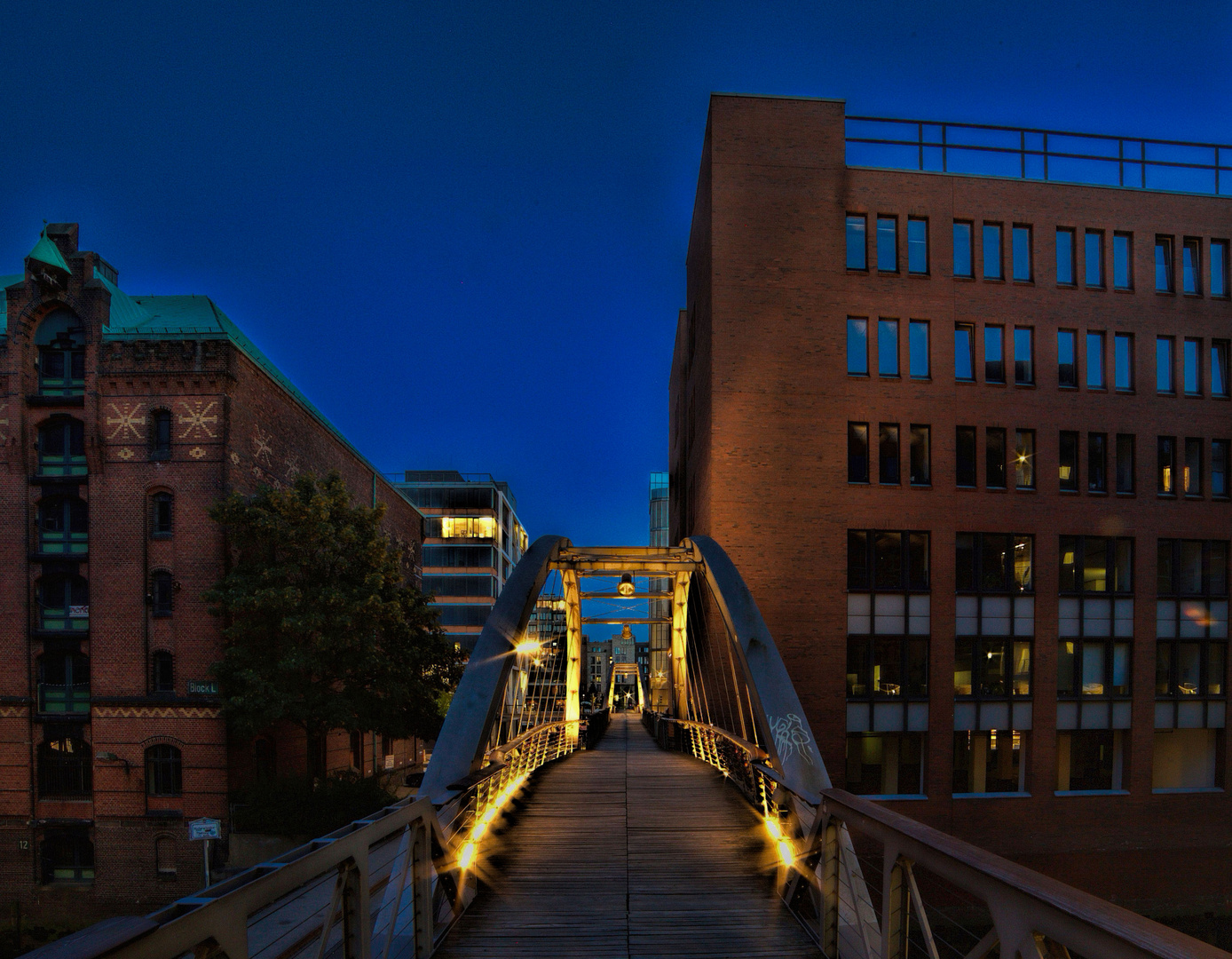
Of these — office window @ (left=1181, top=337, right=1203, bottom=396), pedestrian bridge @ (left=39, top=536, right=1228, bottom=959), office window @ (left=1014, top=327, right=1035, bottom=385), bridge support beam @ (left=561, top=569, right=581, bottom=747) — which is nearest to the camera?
pedestrian bridge @ (left=39, top=536, right=1228, bottom=959)

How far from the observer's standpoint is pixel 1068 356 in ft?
77.3

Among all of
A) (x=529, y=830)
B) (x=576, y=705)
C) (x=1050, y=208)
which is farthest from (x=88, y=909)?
(x=1050, y=208)

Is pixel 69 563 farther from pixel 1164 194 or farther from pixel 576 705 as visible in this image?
pixel 1164 194

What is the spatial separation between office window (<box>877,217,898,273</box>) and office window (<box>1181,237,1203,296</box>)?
9.16 m

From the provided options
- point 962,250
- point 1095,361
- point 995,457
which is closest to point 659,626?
point 995,457

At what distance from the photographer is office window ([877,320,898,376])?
22875 mm

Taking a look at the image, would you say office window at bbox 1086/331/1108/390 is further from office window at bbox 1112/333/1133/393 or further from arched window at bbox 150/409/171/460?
arched window at bbox 150/409/171/460

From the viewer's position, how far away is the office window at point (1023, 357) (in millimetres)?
23297

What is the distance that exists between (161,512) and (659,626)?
3523cm

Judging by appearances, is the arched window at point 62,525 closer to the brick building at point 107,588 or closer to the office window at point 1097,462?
the brick building at point 107,588

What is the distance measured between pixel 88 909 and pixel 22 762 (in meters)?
4.52

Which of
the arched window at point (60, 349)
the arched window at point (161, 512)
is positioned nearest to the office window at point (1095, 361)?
the arched window at point (161, 512)

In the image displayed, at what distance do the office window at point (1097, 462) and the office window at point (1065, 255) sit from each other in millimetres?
4855

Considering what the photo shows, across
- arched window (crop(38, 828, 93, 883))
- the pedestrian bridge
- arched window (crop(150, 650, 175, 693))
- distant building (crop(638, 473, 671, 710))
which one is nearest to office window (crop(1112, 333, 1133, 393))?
the pedestrian bridge
